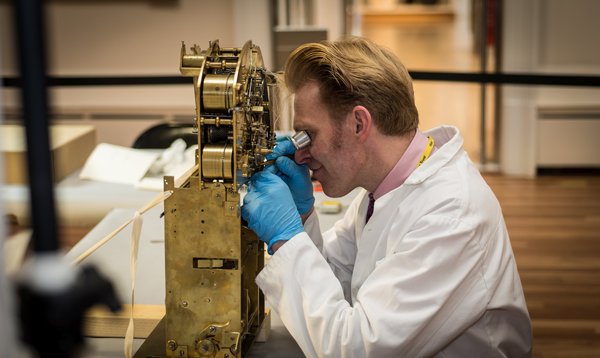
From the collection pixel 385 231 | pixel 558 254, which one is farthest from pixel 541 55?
pixel 385 231

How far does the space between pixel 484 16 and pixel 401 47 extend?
4208mm

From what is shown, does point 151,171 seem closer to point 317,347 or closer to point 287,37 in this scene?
point 317,347

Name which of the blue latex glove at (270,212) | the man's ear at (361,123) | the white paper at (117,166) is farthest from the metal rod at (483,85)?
the blue latex glove at (270,212)

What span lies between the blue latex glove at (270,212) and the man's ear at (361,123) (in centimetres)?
20

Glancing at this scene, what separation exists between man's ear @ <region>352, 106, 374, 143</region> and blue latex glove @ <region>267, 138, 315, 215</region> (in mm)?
172

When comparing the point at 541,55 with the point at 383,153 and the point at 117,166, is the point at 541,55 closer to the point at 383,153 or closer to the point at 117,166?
the point at 117,166

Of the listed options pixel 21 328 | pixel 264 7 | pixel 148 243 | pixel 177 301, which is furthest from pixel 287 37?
pixel 21 328

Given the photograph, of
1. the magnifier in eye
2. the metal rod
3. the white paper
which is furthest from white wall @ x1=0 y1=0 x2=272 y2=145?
the magnifier in eye

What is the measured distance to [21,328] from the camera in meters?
0.29

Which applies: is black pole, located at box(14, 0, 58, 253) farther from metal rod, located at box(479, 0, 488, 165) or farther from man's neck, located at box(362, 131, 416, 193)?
metal rod, located at box(479, 0, 488, 165)

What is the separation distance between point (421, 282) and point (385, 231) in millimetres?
189

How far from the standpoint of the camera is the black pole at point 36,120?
0.27m

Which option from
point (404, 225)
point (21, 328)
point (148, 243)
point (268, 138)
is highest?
point (21, 328)

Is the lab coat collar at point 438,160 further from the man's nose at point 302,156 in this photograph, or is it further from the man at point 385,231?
the man's nose at point 302,156
